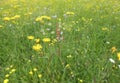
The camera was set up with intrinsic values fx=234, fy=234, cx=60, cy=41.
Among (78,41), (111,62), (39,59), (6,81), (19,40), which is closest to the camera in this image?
(6,81)

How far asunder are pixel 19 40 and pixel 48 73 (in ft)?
3.76

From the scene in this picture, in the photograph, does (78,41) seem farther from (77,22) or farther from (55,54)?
(77,22)

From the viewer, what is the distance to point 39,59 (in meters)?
2.57

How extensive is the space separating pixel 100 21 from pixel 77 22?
17.9 inches

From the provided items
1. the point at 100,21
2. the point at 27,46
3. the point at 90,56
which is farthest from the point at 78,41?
the point at 100,21

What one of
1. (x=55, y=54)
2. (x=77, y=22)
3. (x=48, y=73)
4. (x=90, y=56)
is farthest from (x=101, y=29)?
(x=48, y=73)

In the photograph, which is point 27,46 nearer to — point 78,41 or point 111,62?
point 78,41

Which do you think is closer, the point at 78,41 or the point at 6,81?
the point at 6,81

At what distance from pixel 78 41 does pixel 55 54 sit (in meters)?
0.61

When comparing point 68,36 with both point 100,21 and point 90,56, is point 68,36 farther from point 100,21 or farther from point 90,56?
point 100,21

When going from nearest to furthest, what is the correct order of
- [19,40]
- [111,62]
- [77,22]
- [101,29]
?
1. [111,62]
2. [19,40]
3. [101,29]
4. [77,22]

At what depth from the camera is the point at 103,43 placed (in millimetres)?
3131

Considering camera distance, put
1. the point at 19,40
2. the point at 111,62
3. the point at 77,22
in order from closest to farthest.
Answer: the point at 111,62
the point at 19,40
the point at 77,22

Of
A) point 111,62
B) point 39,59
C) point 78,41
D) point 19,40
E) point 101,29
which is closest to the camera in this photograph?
point 111,62
